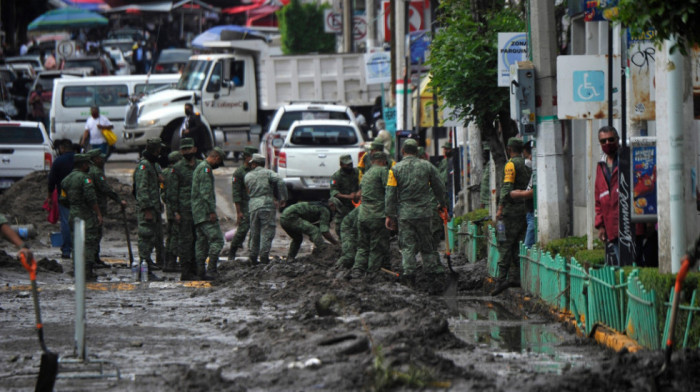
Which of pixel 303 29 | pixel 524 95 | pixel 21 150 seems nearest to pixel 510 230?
pixel 524 95

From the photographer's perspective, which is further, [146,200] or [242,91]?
[242,91]

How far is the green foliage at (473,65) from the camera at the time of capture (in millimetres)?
17750

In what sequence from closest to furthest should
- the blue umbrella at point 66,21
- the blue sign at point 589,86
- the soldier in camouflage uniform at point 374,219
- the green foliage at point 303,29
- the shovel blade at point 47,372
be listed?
the shovel blade at point 47,372
the blue sign at point 589,86
the soldier in camouflage uniform at point 374,219
the green foliage at point 303,29
the blue umbrella at point 66,21

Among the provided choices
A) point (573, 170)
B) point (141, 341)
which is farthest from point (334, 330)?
point (573, 170)

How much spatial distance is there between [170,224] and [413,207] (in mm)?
4143

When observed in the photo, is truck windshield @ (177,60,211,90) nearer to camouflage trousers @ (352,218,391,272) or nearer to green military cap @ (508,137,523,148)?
camouflage trousers @ (352,218,391,272)

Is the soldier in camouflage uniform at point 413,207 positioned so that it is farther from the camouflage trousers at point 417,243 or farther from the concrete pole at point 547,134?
the concrete pole at point 547,134

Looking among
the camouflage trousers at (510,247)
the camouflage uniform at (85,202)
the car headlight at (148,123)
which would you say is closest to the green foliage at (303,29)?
the car headlight at (148,123)

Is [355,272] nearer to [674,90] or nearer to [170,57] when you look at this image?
[674,90]

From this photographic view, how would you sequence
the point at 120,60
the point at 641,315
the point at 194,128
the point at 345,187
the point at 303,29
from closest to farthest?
the point at 641,315 → the point at 345,187 → the point at 194,128 → the point at 303,29 → the point at 120,60

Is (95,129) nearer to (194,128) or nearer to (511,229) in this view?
(194,128)

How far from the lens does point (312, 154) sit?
2578 cm

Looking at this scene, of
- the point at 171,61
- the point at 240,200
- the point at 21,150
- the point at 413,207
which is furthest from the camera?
the point at 171,61

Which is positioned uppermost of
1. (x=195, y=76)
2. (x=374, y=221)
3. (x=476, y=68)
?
(x=195, y=76)
